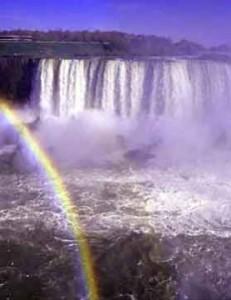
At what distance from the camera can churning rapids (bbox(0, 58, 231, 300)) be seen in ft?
29.9

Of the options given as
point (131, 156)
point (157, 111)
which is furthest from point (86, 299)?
point (157, 111)

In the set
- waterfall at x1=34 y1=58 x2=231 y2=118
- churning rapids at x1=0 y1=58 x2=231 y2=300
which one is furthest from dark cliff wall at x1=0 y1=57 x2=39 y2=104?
waterfall at x1=34 y1=58 x2=231 y2=118

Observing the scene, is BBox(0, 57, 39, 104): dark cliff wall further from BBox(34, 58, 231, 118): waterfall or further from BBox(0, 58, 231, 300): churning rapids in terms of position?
BBox(34, 58, 231, 118): waterfall

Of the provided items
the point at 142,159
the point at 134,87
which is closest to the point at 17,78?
the point at 134,87

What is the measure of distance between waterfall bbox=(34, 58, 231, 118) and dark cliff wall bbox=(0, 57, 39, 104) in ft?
2.79

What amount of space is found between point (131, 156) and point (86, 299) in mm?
8425

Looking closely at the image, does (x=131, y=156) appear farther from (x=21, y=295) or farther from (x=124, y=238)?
(x=21, y=295)

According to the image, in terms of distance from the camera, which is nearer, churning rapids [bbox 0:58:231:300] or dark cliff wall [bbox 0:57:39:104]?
churning rapids [bbox 0:58:231:300]

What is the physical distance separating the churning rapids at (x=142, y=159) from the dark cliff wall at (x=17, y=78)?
2.14 feet

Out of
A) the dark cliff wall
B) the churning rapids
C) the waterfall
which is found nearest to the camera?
the churning rapids

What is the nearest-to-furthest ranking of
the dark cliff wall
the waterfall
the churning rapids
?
1. the churning rapids
2. the waterfall
3. the dark cliff wall

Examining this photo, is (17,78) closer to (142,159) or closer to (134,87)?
(134,87)

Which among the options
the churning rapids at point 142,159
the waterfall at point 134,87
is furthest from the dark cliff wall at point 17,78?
the waterfall at point 134,87

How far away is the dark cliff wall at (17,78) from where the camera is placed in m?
20.3
